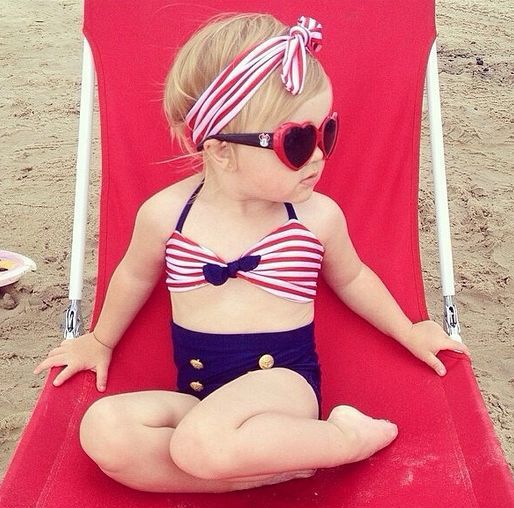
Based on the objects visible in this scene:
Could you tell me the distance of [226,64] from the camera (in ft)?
4.83

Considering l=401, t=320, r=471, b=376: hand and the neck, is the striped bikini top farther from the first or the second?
l=401, t=320, r=471, b=376: hand

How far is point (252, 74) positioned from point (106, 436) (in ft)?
2.22

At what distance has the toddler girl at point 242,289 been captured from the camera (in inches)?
57.2

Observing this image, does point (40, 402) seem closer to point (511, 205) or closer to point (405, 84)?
point (405, 84)

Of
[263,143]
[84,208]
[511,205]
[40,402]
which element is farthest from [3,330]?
[511,205]

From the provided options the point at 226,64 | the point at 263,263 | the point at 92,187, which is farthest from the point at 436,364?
the point at 92,187

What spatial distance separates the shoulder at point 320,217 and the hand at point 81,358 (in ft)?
1.70

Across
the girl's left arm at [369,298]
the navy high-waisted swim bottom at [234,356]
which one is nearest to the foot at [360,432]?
the navy high-waisted swim bottom at [234,356]

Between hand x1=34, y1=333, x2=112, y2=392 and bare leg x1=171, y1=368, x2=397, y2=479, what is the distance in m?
0.35

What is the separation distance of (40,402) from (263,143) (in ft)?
2.17

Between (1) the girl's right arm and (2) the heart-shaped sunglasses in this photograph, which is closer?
(2) the heart-shaped sunglasses

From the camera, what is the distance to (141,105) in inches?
81.8

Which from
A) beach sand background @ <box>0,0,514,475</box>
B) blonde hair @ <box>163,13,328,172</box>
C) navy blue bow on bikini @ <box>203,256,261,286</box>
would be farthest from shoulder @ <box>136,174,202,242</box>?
beach sand background @ <box>0,0,514,475</box>

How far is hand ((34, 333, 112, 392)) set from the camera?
Result: 1724 millimetres
